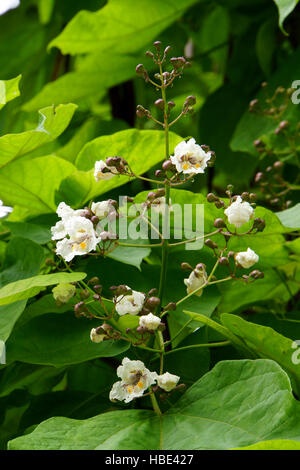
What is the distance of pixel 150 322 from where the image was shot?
19.5 inches

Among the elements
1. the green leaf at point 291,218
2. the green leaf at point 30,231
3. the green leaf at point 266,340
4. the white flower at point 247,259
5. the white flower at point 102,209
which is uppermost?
the white flower at point 102,209

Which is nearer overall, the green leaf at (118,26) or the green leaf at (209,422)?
the green leaf at (209,422)

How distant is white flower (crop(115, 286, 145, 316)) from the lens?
0.52 m

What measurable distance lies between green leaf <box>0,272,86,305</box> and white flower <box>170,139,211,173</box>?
0.13m

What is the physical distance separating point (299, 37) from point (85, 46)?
41 centimetres

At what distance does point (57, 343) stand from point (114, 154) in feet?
0.76

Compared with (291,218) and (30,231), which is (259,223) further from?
(30,231)

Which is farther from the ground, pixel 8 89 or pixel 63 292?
pixel 8 89

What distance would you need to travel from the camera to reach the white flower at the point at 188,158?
1.73 feet

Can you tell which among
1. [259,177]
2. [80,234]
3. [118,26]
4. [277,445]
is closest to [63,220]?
[80,234]

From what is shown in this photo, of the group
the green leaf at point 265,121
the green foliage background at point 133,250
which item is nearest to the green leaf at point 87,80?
the green foliage background at point 133,250

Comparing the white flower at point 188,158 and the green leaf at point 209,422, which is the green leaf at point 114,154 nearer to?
the white flower at point 188,158

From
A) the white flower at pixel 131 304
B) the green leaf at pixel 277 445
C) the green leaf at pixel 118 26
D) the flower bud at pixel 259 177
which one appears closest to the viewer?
the green leaf at pixel 277 445

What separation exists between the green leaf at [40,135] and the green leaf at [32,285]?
A: 165mm
